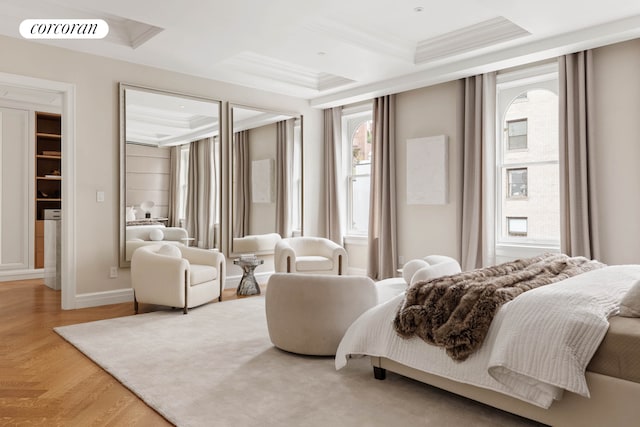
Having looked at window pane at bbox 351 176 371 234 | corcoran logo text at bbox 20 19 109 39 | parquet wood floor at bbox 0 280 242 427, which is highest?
corcoran logo text at bbox 20 19 109 39

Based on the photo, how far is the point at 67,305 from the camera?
4859mm

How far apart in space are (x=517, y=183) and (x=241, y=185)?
344 cm

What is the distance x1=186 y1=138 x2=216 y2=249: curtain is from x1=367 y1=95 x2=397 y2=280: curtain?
2.23 m

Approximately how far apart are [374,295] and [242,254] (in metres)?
3.32

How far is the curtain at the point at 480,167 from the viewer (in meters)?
5.37

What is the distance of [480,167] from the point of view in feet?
17.7

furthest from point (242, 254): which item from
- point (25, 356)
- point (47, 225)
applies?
point (25, 356)

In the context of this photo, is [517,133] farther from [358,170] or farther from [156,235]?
[156,235]

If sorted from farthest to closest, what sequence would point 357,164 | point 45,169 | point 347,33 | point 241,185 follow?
point 45,169 < point 357,164 < point 241,185 < point 347,33

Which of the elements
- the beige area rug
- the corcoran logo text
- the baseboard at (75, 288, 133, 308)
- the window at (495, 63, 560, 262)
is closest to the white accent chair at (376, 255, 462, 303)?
the beige area rug

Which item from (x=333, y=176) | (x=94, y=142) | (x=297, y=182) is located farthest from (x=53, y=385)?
(x=333, y=176)

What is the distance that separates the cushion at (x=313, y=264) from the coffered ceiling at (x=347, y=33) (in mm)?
2314

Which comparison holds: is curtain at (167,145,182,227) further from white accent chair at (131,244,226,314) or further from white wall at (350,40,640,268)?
white wall at (350,40,640,268)

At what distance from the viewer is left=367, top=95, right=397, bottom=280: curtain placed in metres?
6.39
